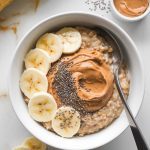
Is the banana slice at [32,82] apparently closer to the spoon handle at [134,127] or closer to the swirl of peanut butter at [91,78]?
the swirl of peanut butter at [91,78]

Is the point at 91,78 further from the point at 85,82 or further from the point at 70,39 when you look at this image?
Result: the point at 70,39

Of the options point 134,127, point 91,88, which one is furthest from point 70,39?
point 134,127

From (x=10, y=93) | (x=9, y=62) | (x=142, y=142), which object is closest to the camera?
(x=142, y=142)

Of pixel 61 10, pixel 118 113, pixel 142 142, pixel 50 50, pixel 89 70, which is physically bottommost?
pixel 142 142

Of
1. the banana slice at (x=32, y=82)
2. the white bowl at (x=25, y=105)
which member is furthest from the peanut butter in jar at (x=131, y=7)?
the banana slice at (x=32, y=82)

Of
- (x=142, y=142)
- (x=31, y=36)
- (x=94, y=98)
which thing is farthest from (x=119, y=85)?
(x=31, y=36)

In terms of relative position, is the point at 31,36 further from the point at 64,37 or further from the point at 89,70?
the point at 89,70
